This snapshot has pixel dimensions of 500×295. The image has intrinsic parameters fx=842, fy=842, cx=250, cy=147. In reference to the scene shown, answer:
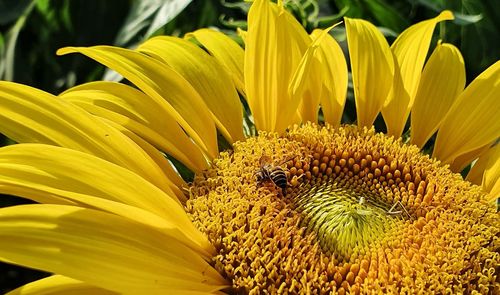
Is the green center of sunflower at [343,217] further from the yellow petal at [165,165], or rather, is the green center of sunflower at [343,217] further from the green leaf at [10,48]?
the green leaf at [10,48]

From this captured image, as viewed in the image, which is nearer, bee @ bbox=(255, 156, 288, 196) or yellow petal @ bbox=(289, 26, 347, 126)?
bee @ bbox=(255, 156, 288, 196)

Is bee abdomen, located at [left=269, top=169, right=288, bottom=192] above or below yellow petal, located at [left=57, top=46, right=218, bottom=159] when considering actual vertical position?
below

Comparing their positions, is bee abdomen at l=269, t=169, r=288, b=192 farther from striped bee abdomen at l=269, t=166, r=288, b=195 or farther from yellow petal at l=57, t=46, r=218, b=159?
yellow petal at l=57, t=46, r=218, b=159

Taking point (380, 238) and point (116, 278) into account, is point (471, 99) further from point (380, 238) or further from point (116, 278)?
point (116, 278)

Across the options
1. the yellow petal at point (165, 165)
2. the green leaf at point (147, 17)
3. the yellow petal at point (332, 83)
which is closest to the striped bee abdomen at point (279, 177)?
the yellow petal at point (165, 165)

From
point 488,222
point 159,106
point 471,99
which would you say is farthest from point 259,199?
point 471,99

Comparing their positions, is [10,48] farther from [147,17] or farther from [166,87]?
[166,87]

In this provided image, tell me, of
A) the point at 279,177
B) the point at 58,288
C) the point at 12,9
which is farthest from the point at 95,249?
the point at 12,9

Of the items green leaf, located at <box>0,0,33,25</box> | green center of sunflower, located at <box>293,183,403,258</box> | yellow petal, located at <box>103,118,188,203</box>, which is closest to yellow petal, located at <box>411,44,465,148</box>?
green center of sunflower, located at <box>293,183,403,258</box>
